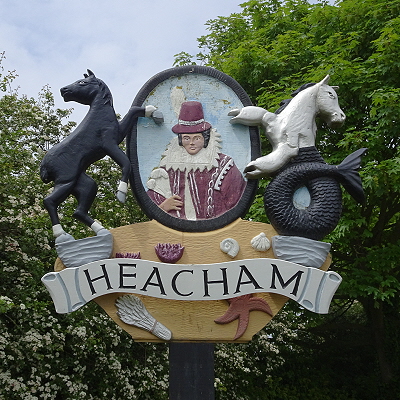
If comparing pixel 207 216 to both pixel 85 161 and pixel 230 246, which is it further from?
pixel 85 161

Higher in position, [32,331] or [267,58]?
[267,58]

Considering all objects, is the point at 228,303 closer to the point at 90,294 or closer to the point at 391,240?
the point at 90,294

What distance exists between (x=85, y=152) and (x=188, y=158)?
2.89ft

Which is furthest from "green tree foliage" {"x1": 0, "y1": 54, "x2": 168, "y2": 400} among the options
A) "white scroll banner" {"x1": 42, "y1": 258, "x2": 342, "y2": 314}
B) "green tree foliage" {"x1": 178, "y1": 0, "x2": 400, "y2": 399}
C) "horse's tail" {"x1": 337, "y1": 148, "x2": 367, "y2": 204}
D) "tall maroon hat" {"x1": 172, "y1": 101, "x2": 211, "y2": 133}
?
"horse's tail" {"x1": 337, "y1": 148, "x2": 367, "y2": 204}

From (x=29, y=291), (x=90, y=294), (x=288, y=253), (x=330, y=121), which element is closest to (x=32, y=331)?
(x=29, y=291)

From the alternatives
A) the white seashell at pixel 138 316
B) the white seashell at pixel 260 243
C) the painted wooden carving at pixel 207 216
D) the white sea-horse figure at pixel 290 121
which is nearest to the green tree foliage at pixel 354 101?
the white sea-horse figure at pixel 290 121

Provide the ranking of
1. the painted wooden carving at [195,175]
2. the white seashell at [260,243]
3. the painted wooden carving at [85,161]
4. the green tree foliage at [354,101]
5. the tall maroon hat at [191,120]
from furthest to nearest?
the green tree foliage at [354,101] < the tall maroon hat at [191,120] < the painted wooden carving at [195,175] < the white seashell at [260,243] < the painted wooden carving at [85,161]

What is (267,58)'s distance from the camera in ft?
28.8

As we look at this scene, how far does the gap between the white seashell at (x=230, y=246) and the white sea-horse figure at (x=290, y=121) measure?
0.61 m

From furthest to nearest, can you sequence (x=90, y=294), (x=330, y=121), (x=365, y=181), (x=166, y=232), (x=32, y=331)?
(x=365, y=181) → (x=32, y=331) → (x=330, y=121) → (x=166, y=232) → (x=90, y=294)

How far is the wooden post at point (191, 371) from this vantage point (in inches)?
163

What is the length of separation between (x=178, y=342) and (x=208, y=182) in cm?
136

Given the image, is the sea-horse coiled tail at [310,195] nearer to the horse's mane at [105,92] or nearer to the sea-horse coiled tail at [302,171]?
the sea-horse coiled tail at [302,171]

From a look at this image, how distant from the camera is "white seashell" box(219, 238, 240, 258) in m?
4.18
